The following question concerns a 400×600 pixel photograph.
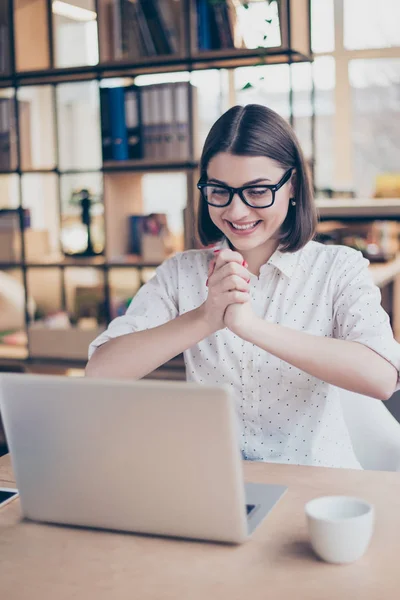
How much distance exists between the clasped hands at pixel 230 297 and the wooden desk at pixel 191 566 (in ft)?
1.36

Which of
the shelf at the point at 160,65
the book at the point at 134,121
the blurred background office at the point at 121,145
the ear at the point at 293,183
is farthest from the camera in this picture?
the book at the point at 134,121

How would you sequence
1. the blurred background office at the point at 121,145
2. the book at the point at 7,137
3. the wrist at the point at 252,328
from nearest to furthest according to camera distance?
the wrist at the point at 252,328 < the blurred background office at the point at 121,145 < the book at the point at 7,137

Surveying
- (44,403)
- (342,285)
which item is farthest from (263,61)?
(44,403)

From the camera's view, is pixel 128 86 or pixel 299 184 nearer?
pixel 299 184

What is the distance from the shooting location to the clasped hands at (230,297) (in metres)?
1.52

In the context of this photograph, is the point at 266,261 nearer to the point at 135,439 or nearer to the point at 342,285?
the point at 342,285

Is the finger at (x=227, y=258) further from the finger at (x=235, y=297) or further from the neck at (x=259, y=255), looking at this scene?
the neck at (x=259, y=255)

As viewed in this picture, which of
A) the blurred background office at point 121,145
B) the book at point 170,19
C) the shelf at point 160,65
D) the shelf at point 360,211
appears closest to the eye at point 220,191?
the blurred background office at point 121,145

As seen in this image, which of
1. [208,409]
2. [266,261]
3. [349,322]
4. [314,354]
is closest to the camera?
[208,409]

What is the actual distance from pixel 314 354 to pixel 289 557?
546mm

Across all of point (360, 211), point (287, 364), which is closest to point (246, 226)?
point (287, 364)

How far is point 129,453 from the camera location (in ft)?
3.47

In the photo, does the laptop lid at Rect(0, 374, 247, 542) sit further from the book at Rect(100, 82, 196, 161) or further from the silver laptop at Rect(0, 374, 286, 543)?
the book at Rect(100, 82, 196, 161)

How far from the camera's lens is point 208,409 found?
3.25 ft
